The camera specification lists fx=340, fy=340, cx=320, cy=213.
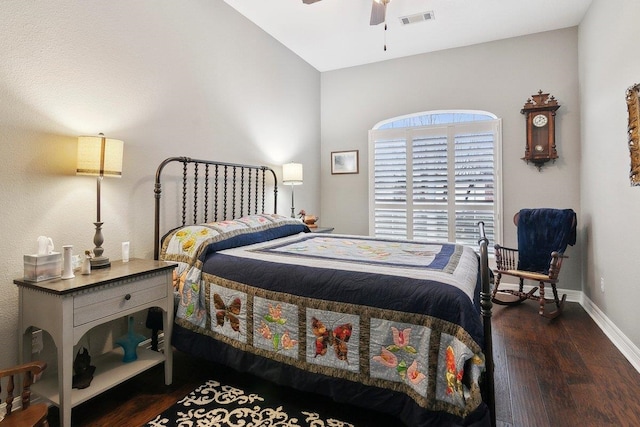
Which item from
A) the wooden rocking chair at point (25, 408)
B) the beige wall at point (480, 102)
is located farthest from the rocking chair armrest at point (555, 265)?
the wooden rocking chair at point (25, 408)

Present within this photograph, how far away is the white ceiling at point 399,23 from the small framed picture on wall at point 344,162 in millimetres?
1320

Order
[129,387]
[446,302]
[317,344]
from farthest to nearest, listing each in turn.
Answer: [129,387] → [317,344] → [446,302]

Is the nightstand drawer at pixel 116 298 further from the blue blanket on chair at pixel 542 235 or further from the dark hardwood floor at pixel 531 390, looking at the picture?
the blue blanket on chair at pixel 542 235

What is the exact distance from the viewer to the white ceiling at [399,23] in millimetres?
3309

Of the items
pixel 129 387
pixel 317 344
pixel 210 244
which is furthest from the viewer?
pixel 210 244

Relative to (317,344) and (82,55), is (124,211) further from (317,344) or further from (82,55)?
(317,344)

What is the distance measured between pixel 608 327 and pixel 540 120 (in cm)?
223

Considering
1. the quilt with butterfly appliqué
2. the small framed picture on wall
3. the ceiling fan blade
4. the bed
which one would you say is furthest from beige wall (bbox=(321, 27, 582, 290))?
the quilt with butterfly appliqué

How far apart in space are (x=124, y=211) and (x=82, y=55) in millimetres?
1019

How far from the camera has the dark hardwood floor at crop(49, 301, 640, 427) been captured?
5.92ft

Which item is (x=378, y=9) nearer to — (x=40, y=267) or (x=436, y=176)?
(x=436, y=176)

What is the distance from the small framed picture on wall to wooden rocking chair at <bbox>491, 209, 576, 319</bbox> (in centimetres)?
218

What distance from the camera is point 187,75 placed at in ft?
9.47

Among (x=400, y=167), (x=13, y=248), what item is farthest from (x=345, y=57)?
(x=13, y=248)
